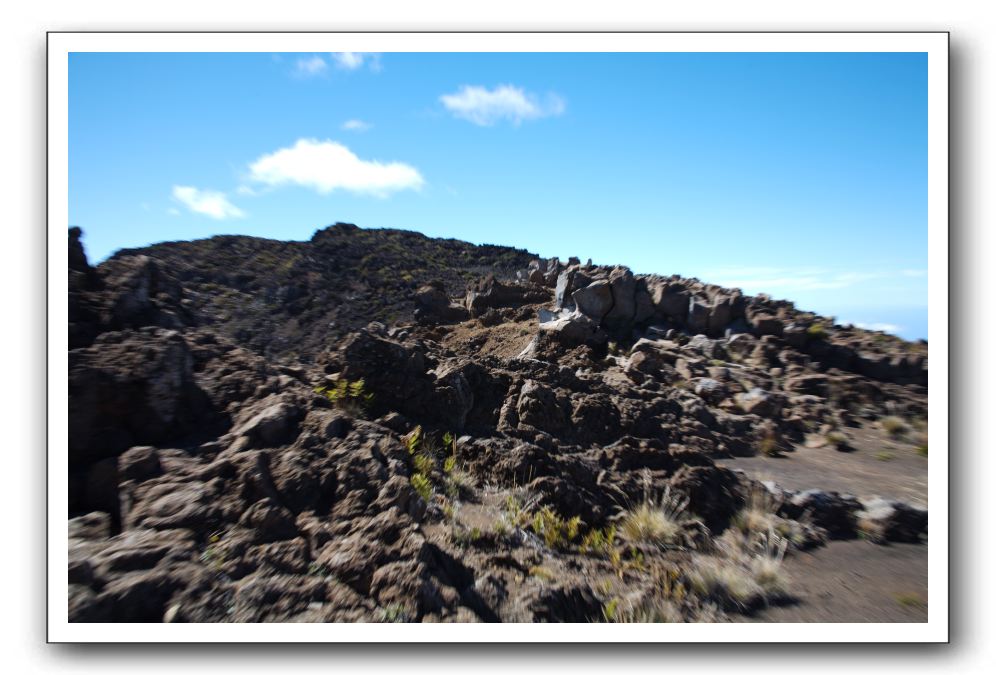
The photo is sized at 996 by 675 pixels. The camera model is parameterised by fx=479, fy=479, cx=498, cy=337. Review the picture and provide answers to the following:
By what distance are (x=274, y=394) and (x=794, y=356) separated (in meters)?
10.00

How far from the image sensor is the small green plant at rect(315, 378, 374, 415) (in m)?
4.21

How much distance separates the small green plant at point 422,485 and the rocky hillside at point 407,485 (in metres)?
0.03

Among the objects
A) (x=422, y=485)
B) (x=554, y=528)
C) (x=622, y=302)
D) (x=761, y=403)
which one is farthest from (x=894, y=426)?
(x=422, y=485)

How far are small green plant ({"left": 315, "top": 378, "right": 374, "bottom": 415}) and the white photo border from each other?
69.3 inches

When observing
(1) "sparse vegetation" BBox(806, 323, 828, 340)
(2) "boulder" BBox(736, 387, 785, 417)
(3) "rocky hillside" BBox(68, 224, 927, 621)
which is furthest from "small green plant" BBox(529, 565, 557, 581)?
(1) "sparse vegetation" BBox(806, 323, 828, 340)

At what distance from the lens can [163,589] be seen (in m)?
2.12

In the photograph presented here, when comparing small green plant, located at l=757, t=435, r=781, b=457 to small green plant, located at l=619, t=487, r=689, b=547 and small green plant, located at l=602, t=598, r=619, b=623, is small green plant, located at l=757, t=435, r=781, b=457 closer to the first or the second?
small green plant, located at l=619, t=487, r=689, b=547

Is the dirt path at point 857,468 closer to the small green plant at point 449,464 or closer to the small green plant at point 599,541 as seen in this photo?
the small green plant at point 599,541

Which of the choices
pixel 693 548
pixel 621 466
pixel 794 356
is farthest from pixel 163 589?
pixel 794 356

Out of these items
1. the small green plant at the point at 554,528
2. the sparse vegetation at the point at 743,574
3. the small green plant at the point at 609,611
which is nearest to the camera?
the small green plant at the point at 609,611

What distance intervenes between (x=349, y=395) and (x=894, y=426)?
7.91 meters

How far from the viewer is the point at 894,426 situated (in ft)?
23.7

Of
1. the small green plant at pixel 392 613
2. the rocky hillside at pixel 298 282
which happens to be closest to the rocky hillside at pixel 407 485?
the small green plant at pixel 392 613
